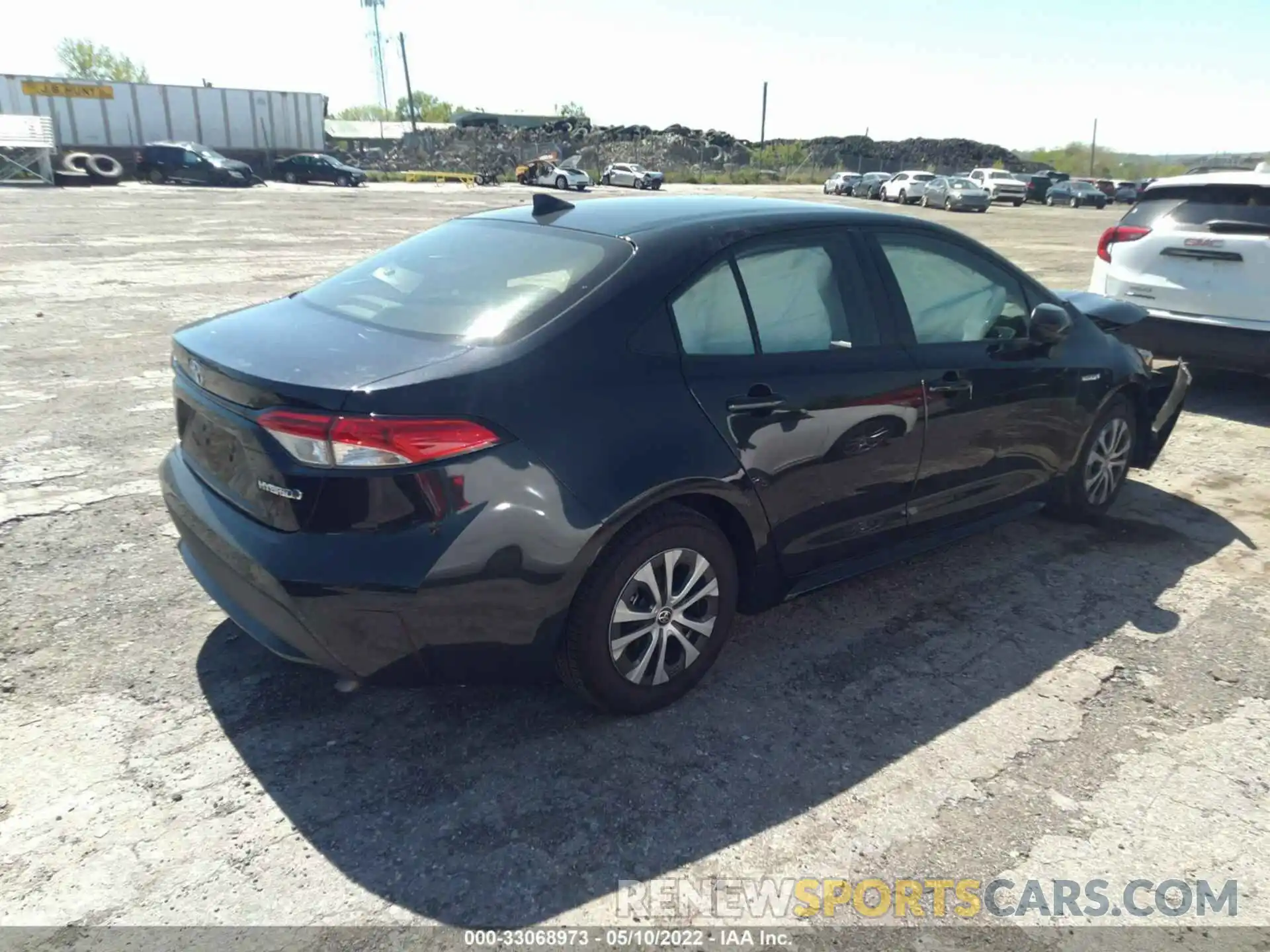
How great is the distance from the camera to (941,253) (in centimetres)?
396

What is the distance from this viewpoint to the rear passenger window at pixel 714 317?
3.07 metres

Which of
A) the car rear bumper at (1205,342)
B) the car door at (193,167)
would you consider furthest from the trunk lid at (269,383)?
the car door at (193,167)

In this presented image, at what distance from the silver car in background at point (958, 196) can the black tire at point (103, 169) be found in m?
33.1

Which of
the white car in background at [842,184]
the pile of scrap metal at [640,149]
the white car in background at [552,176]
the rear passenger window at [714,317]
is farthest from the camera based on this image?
the pile of scrap metal at [640,149]

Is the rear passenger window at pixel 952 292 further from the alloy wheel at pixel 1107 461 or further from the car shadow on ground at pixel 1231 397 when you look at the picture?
the car shadow on ground at pixel 1231 397

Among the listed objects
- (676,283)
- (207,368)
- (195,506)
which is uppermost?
(676,283)

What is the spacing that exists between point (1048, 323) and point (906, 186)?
42085 mm

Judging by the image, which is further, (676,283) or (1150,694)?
(1150,694)

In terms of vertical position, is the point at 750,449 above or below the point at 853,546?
above

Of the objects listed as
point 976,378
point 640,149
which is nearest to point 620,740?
point 976,378

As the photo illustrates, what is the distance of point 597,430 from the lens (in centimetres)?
275

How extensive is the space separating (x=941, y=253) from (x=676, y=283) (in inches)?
59.6

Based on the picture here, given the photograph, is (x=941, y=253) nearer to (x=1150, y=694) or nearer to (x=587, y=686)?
(x=1150, y=694)

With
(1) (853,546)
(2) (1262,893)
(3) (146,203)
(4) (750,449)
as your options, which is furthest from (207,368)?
(3) (146,203)
